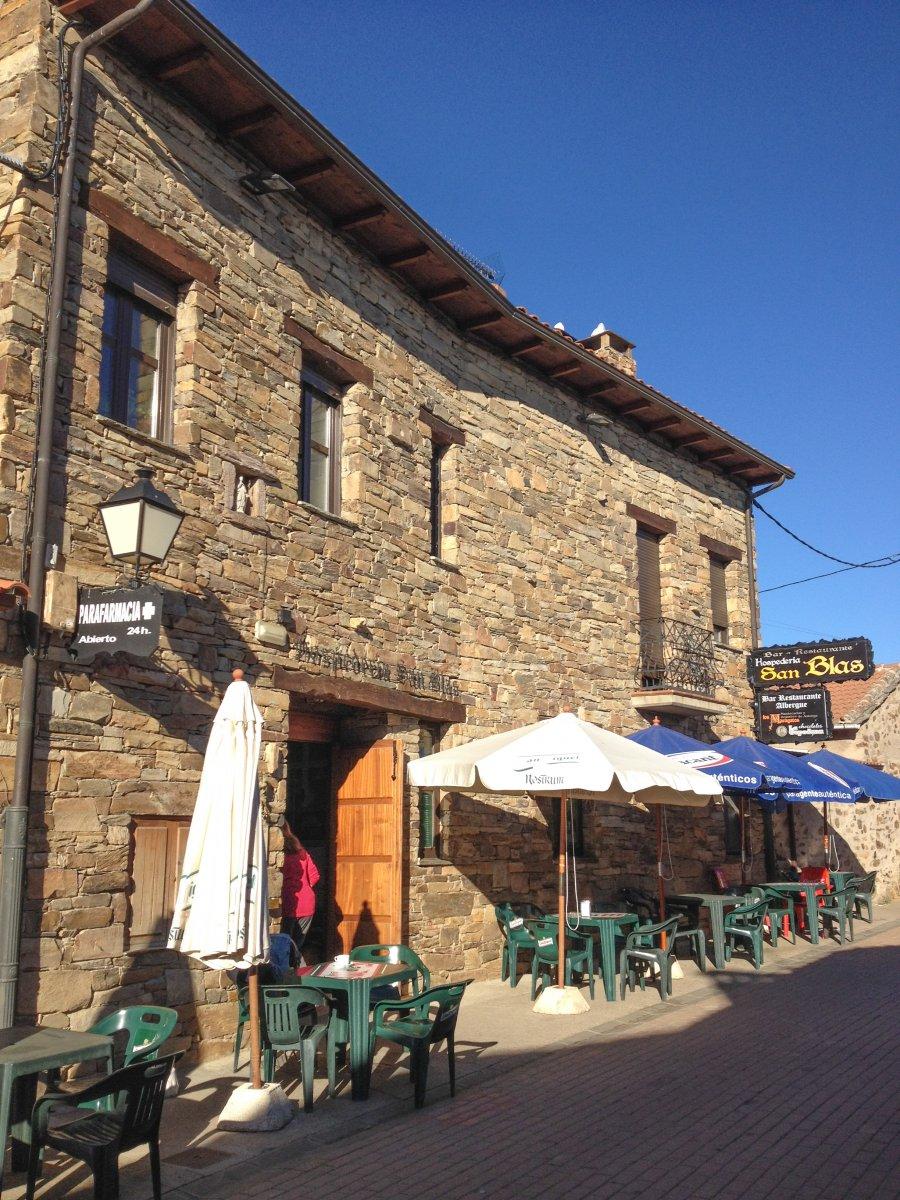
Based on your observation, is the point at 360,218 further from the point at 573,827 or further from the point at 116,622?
the point at 573,827

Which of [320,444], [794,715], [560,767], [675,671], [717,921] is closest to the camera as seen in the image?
[560,767]

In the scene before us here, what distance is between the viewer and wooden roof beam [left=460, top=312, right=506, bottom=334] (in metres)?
12.1

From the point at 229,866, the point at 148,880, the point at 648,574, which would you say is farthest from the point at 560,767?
the point at 648,574

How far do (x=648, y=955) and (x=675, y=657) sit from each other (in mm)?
5795

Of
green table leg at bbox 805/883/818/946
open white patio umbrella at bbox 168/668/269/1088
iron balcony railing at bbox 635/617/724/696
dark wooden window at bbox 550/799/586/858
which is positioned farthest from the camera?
iron balcony railing at bbox 635/617/724/696

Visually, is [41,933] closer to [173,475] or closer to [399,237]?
[173,475]

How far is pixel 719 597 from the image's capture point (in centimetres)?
1686

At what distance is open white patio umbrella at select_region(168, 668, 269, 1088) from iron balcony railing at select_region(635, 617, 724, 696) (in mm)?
8700

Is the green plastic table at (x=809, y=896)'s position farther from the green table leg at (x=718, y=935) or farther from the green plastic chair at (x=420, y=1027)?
the green plastic chair at (x=420, y=1027)

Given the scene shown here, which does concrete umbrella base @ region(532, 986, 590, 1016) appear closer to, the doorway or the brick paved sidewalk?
the brick paved sidewalk

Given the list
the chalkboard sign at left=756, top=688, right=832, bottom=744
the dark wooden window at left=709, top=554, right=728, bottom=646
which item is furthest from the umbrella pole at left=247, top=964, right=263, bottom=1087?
the chalkboard sign at left=756, top=688, right=832, bottom=744

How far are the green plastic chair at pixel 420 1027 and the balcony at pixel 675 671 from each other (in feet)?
24.8

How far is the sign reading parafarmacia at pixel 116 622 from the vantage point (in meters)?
6.55

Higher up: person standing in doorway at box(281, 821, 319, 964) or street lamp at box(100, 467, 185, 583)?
street lamp at box(100, 467, 185, 583)
